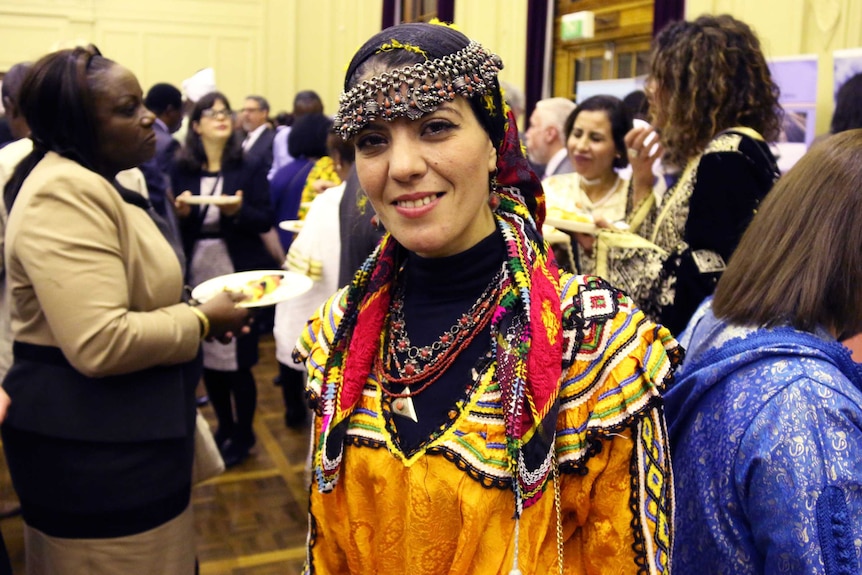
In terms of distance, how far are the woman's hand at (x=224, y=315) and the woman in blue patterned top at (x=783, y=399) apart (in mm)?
1241

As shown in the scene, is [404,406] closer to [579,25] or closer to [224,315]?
[224,315]

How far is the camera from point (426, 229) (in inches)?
45.1

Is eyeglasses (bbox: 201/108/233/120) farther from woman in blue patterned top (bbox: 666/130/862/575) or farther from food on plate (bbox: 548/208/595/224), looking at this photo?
woman in blue patterned top (bbox: 666/130/862/575)

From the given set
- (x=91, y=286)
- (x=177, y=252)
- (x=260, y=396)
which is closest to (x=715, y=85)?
(x=177, y=252)

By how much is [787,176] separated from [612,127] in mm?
1985

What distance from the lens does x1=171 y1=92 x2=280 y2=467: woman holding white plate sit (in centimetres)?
391

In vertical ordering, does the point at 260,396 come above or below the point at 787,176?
below

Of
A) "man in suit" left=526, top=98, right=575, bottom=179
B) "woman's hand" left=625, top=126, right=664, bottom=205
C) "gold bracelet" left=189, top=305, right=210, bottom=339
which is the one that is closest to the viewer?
"gold bracelet" left=189, top=305, right=210, bottom=339

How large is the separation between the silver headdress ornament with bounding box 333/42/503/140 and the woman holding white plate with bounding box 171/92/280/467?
2.73 m

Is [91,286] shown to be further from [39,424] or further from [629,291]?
[629,291]

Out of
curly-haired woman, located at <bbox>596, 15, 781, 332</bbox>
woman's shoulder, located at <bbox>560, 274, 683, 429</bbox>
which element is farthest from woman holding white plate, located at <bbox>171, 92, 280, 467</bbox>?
woman's shoulder, located at <bbox>560, 274, 683, 429</bbox>

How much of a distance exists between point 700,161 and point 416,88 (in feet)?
4.66

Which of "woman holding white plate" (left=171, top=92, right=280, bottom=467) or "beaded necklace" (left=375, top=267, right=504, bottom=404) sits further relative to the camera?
"woman holding white plate" (left=171, top=92, right=280, bottom=467)

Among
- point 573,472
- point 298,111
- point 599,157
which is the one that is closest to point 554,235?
point 599,157
